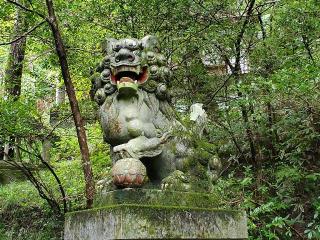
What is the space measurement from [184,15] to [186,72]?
122 cm

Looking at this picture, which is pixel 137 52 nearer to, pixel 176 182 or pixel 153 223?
pixel 176 182

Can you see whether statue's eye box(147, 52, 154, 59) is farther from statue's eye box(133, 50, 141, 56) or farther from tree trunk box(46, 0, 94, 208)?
tree trunk box(46, 0, 94, 208)

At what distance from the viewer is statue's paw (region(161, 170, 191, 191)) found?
328 cm

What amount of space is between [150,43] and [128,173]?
3.86 feet

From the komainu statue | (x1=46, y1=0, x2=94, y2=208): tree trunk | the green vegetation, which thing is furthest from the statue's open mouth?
the green vegetation

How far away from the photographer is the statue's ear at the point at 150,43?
3662 millimetres

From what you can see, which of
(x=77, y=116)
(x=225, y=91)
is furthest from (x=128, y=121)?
(x=225, y=91)

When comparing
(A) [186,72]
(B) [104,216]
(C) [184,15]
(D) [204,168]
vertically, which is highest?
(C) [184,15]

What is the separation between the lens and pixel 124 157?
3217 millimetres

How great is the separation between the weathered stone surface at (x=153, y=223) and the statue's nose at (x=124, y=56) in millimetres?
1164

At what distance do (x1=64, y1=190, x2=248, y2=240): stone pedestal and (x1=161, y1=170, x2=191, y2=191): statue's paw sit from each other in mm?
80

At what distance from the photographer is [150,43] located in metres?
3.70

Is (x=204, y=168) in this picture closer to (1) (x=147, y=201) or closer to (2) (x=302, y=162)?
(1) (x=147, y=201)

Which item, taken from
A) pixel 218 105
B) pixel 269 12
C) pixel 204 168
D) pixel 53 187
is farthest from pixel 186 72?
pixel 204 168
